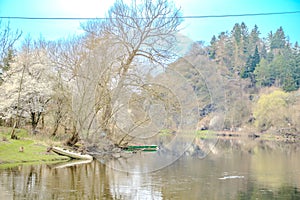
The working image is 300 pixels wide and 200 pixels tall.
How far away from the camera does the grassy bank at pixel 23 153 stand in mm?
16583

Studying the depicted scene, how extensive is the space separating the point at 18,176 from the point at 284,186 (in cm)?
787

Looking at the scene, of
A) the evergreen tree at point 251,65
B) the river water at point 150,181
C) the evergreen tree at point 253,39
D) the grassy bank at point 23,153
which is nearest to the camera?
the river water at point 150,181

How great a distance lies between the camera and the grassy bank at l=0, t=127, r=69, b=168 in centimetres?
1658

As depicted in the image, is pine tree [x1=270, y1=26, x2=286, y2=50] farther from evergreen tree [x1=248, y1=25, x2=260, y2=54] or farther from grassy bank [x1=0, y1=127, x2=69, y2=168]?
grassy bank [x1=0, y1=127, x2=69, y2=168]

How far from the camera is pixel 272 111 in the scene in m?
46.5

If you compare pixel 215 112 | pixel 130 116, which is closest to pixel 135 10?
pixel 130 116


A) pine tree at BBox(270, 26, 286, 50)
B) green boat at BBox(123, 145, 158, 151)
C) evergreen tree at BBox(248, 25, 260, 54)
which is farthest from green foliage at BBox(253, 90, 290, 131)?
green boat at BBox(123, 145, 158, 151)

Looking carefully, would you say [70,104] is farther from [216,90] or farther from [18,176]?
[18,176]

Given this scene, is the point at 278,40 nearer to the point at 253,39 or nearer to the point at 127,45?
the point at 253,39

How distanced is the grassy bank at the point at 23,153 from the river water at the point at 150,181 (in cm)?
86

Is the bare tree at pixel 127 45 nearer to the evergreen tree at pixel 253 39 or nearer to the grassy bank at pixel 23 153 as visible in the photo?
the grassy bank at pixel 23 153

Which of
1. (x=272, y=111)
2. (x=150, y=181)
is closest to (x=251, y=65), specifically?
(x=272, y=111)

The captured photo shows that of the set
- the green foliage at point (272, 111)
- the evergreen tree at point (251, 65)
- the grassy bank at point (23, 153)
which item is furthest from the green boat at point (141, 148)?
the evergreen tree at point (251, 65)

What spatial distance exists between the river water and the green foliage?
2676 cm
